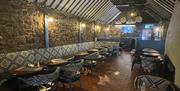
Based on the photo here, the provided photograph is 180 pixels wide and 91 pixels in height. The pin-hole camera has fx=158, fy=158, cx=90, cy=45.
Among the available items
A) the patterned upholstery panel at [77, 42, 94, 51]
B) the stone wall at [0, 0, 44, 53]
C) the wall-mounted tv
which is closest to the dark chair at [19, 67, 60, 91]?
the stone wall at [0, 0, 44, 53]

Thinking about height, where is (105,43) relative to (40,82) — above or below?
above


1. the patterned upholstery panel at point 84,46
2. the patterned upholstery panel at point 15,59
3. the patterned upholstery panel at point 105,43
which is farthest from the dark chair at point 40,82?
the patterned upholstery panel at point 105,43

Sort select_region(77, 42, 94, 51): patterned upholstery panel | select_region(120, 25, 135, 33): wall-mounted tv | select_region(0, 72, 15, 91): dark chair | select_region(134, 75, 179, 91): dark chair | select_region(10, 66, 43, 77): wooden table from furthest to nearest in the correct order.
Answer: select_region(120, 25, 135, 33): wall-mounted tv < select_region(77, 42, 94, 51): patterned upholstery panel < select_region(10, 66, 43, 77): wooden table < select_region(0, 72, 15, 91): dark chair < select_region(134, 75, 179, 91): dark chair

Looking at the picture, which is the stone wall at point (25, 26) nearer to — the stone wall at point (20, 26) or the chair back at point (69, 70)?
the stone wall at point (20, 26)

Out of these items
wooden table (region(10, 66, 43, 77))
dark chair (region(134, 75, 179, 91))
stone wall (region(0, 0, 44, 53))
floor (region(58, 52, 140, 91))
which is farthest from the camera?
stone wall (region(0, 0, 44, 53))

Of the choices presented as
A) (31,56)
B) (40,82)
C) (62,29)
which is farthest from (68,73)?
(62,29)

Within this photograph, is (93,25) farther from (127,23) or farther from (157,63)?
(157,63)

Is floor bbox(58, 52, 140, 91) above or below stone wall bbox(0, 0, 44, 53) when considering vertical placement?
below

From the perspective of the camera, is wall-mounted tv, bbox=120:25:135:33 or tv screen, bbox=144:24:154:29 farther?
wall-mounted tv, bbox=120:25:135:33

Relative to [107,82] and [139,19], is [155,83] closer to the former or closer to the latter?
[107,82]

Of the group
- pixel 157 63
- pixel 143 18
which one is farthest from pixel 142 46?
pixel 143 18

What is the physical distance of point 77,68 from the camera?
4.09m

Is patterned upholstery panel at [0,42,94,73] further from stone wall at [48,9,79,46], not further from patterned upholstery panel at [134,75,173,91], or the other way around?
patterned upholstery panel at [134,75,173,91]

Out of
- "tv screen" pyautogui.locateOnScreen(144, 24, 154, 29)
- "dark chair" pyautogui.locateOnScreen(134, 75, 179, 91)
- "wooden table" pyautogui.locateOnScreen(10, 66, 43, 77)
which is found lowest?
"dark chair" pyautogui.locateOnScreen(134, 75, 179, 91)
